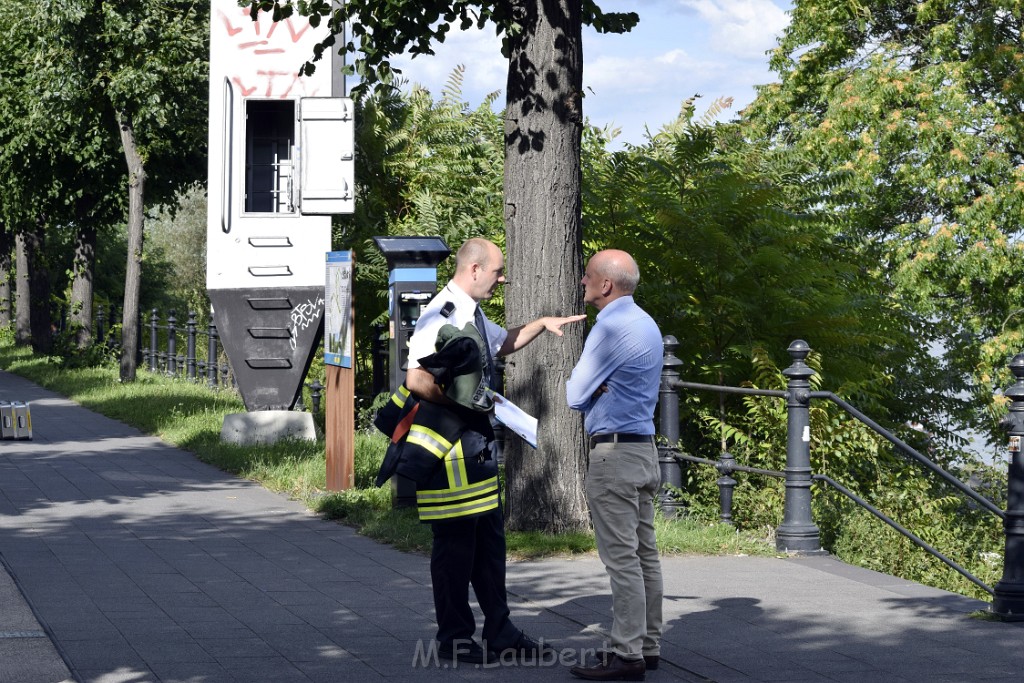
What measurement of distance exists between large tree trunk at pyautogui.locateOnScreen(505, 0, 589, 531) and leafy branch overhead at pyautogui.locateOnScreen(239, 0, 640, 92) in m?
0.22

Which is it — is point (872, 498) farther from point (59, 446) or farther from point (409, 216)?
point (59, 446)

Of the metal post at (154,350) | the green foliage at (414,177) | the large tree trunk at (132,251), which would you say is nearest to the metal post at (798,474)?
the green foliage at (414,177)

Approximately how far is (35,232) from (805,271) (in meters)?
25.6

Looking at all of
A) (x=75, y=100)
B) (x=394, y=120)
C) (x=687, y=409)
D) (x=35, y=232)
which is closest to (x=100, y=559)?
(x=687, y=409)

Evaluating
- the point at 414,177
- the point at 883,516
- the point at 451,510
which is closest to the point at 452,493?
the point at 451,510

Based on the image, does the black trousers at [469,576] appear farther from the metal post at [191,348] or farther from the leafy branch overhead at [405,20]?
the metal post at [191,348]

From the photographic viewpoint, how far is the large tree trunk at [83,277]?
28047 mm

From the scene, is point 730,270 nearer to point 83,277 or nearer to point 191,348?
point 191,348

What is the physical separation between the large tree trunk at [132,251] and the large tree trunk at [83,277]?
524cm

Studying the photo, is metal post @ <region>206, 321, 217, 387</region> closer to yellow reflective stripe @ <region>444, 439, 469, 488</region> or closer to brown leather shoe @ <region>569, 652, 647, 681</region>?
yellow reflective stripe @ <region>444, 439, 469, 488</region>

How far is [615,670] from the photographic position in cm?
547

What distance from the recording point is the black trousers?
5.72 meters

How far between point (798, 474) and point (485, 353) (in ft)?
12.3

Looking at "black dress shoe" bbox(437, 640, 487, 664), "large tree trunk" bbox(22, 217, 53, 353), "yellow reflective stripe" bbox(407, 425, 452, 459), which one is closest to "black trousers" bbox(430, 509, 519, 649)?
"black dress shoe" bbox(437, 640, 487, 664)
